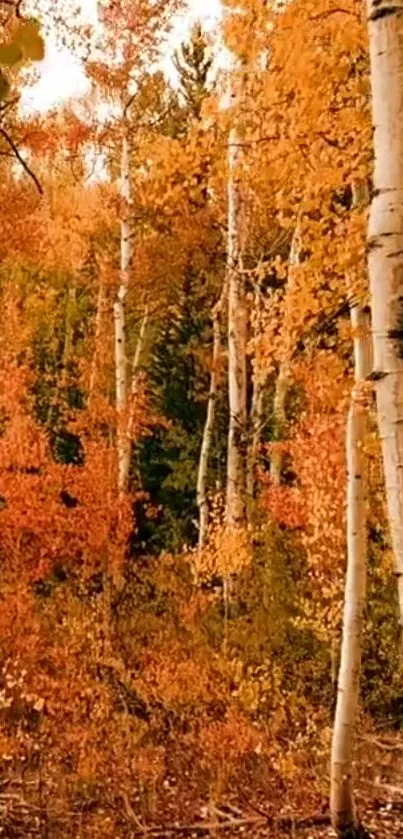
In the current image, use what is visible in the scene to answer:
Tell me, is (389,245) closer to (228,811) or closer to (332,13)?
(332,13)

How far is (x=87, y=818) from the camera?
7.93m

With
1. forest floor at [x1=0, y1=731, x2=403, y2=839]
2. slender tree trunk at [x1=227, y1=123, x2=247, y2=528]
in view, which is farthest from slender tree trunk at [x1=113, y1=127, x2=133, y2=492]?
forest floor at [x1=0, y1=731, x2=403, y2=839]

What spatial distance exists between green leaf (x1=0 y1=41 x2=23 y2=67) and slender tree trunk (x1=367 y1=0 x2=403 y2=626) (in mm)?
1311

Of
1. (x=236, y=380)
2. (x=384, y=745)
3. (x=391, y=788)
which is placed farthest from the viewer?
(x=236, y=380)

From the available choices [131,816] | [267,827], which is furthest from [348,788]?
[131,816]

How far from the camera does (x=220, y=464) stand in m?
17.8

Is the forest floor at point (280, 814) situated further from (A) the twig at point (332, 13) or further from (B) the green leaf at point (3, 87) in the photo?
(B) the green leaf at point (3, 87)

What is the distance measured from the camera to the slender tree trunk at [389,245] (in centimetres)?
211

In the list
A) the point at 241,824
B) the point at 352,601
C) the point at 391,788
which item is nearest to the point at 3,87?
the point at 352,601

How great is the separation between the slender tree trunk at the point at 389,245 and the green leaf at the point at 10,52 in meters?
1.31

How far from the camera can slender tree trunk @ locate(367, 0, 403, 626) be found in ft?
6.93

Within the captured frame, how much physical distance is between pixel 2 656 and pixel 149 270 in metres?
8.11

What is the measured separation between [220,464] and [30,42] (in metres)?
16.9

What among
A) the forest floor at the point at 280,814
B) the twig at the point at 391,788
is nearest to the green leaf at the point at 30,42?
the forest floor at the point at 280,814
